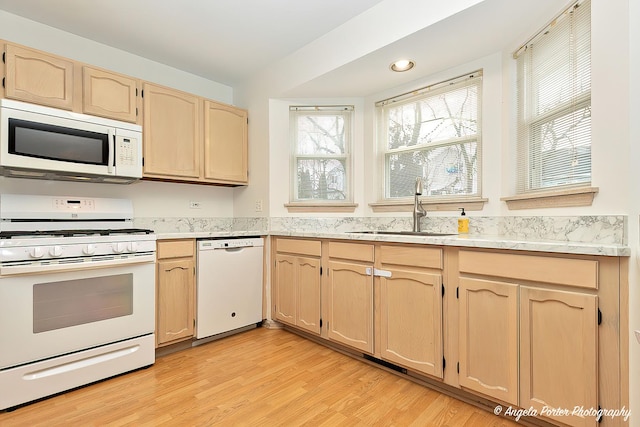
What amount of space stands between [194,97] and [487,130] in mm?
2464

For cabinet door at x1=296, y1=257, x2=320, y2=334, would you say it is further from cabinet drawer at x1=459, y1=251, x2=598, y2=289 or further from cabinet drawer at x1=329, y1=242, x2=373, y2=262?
cabinet drawer at x1=459, y1=251, x2=598, y2=289

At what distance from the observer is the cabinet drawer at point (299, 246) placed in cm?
259

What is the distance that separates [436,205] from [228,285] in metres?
1.84

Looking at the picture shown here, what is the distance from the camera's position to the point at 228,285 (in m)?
2.75

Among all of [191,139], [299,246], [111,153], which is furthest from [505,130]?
[111,153]

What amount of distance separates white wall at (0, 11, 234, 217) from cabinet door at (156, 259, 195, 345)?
0.78 m

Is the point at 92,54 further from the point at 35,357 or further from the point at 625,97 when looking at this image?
the point at 625,97

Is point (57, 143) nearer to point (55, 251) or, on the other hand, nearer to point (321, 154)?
point (55, 251)

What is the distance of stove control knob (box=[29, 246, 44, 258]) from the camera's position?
181 centimetres

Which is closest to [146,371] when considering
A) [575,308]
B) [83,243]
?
[83,243]

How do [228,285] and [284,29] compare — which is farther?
[228,285]

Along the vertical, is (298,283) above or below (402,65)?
below

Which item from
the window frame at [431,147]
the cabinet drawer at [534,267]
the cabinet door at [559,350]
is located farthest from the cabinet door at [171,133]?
the cabinet door at [559,350]

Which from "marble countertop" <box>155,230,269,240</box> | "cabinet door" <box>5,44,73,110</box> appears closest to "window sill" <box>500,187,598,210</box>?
"marble countertop" <box>155,230,269,240</box>
